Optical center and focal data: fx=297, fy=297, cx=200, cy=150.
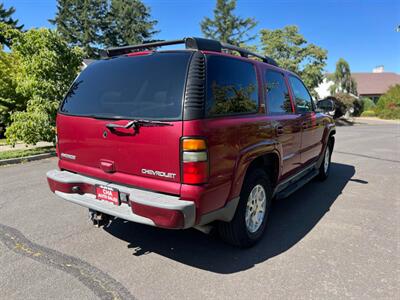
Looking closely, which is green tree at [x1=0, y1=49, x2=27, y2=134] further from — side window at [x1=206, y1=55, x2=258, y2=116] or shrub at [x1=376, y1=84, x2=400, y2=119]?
shrub at [x1=376, y1=84, x2=400, y2=119]

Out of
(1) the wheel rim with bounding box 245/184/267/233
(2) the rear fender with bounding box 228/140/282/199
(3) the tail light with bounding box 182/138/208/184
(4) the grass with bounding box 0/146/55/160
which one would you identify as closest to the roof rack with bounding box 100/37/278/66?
(3) the tail light with bounding box 182/138/208/184

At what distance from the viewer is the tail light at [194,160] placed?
238 centimetres

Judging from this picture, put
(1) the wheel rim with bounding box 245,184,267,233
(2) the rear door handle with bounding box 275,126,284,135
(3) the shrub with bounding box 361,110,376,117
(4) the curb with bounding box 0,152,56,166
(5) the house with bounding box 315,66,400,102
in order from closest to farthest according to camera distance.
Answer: (1) the wheel rim with bounding box 245,184,267,233, (2) the rear door handle with bounding box 275,126,284,135, (4) the curb with bounding box 0,152,56,166, (3) the shrub with bounding box 361,110,376,117, (5) the house with bounding box 315,66,400,102

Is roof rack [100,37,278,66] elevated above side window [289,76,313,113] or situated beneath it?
elevated above

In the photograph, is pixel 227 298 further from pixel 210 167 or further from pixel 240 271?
pixel 210 167

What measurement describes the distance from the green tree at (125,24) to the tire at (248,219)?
1653 inches

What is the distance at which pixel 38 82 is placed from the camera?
8.73 meters

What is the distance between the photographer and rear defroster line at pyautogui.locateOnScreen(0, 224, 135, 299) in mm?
2521

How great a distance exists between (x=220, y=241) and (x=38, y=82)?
787cm

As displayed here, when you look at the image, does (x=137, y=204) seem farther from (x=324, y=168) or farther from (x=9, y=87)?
(x=9, y=87)

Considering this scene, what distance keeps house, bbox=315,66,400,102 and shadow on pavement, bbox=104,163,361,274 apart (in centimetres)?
4396

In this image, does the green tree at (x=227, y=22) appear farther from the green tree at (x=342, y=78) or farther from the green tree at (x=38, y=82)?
the green tree at (x=38, y=82)

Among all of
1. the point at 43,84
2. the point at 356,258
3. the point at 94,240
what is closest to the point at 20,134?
the point at 43,84

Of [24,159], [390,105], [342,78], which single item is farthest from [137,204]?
[390,105]
